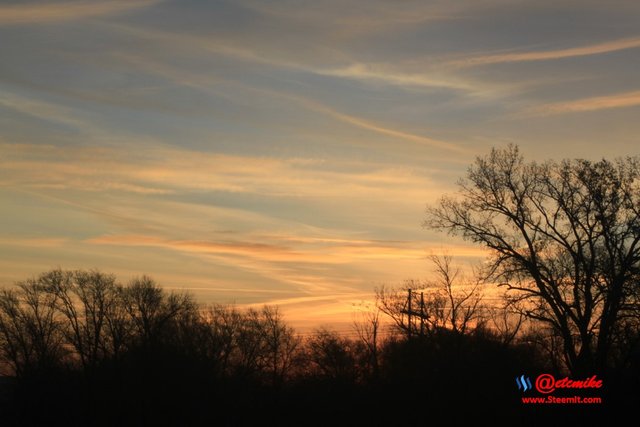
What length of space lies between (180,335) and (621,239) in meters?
56.7

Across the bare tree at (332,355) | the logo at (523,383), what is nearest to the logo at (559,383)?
the logo at (523,383)

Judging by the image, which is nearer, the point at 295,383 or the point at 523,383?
the point at 523,383

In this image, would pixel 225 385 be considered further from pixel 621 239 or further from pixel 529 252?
pixel 621 239

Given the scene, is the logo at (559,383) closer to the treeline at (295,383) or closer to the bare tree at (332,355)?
the treeline at (295,383)

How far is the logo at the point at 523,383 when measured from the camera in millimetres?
40519

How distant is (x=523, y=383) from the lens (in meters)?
40.8

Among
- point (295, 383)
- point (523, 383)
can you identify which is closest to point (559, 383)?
point (523, 383)

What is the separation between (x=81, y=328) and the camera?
8706 centimetres

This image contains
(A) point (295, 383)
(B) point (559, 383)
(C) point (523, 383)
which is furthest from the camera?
(A) point (295, 383)

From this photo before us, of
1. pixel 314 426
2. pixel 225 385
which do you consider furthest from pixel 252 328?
pixel 314 426

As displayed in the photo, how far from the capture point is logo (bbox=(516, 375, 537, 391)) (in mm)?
40519

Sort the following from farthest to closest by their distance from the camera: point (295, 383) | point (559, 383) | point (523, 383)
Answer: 1. point (295, 383)
2. point (523, 383)
3. point (559, 383)

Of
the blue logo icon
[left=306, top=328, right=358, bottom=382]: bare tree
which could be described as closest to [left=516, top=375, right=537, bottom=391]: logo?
the blue logo icon

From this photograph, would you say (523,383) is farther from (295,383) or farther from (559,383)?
(295,383)
